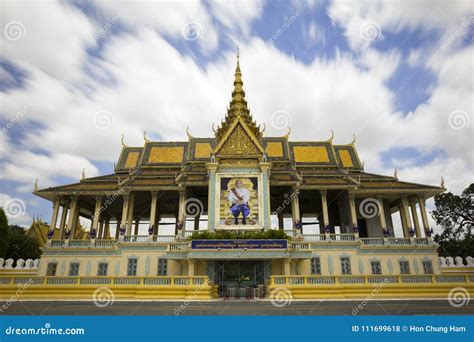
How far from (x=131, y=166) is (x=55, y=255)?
10915 millimetres

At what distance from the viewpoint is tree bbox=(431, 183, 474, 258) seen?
33.3 metres

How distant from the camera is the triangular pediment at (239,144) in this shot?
27500mm

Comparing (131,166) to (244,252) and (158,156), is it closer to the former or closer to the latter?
(158,156)

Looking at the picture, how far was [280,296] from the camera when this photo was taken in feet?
57.9

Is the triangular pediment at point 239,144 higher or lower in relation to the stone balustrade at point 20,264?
higher

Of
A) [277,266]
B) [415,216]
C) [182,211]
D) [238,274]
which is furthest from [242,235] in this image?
[415,216]

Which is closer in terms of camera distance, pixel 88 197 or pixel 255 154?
pixel 255 154

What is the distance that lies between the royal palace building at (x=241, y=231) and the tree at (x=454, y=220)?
5678 millimetres

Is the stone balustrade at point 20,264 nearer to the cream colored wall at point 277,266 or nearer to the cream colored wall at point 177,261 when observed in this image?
the cream colored wall at point 177,261

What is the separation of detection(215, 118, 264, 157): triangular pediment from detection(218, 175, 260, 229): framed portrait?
2172mm

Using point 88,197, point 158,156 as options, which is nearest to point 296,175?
point 158,156

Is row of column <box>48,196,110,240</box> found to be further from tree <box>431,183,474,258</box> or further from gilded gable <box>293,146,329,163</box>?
tree <box>431,183,474,258</box>

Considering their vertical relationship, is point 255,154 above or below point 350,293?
above

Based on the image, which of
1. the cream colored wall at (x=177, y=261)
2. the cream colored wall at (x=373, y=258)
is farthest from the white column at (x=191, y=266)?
the cream colored wall at (x=373, y=258)
